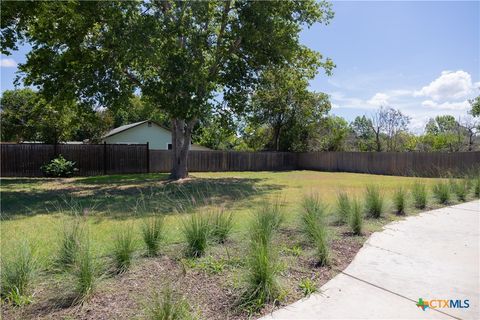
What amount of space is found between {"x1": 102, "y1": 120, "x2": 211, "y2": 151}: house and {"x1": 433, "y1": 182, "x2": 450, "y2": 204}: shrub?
24904 mm

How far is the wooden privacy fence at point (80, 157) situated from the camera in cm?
1883

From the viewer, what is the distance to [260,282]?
328cm

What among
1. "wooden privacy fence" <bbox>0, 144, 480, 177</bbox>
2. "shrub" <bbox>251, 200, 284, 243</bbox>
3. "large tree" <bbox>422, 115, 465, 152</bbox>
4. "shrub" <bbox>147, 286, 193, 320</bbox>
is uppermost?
"large tree" <bbox>422, 115, 465, 152</bbox>

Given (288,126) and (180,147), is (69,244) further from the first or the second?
(288,126)

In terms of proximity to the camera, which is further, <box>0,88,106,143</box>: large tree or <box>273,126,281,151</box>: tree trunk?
<box>273,126,281,151</box>: tree trunk

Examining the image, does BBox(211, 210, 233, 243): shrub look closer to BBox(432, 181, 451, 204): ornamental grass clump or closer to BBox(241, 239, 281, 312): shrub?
BBox(241, 239, 281, 312): shrub

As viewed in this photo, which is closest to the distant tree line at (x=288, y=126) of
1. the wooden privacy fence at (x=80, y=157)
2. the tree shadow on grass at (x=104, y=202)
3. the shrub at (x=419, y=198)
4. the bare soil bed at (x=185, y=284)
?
the wooden privacy fence at (x=80, y=157)

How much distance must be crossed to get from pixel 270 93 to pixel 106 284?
89.0 feet

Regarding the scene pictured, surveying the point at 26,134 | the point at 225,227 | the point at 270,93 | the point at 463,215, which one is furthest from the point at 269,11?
the point at 26,134

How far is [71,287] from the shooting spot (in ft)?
10.6

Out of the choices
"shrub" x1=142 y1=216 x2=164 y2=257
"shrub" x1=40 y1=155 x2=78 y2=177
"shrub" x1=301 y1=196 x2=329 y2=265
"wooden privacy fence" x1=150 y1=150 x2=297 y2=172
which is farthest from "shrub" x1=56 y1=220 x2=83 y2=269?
"wooden privacy fence" x1=150 y1=150 x2=297 y2=172

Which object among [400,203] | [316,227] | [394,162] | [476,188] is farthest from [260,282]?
[394,162]

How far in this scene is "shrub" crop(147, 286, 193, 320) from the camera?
2631 mm

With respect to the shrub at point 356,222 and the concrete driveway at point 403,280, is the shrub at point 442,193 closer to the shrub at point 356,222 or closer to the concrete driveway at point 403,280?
the concrete driveway at point 403,280
